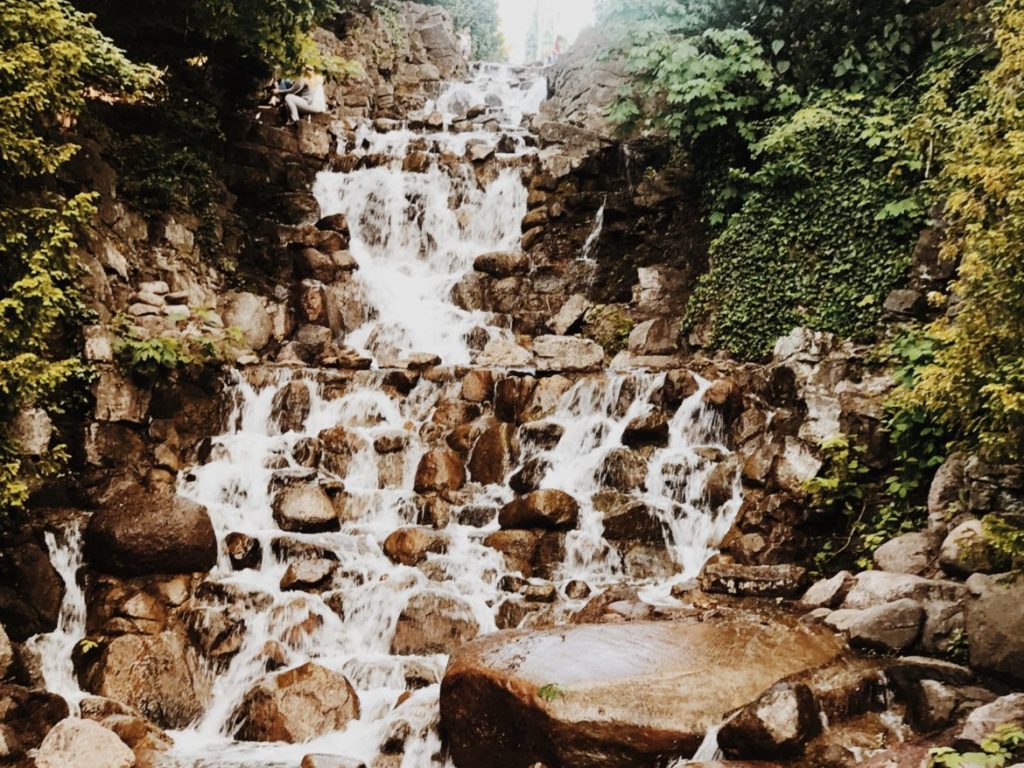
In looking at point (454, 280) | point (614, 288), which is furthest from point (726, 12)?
point (454, 280)

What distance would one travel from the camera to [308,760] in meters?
A: 6.25

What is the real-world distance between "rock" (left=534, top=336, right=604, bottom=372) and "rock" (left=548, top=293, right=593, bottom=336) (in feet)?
3.29

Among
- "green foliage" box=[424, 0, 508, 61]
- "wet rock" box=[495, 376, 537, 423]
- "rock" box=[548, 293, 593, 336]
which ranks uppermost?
"green foliage" box=[424, 0, 508, 61]

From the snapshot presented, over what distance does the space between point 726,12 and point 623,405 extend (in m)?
8.45

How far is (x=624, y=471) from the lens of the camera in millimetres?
10617

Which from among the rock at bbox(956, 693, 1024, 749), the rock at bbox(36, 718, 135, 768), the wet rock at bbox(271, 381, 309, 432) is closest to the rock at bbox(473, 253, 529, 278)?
the wet rock at bbox(271, 381, 309, 432)

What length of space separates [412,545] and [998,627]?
21.7 ft

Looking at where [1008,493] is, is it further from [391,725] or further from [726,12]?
[726,12]

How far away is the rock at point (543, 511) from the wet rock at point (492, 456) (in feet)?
3.23

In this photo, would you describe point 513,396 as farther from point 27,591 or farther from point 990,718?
point 990,718

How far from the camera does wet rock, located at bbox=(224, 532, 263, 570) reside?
938cm

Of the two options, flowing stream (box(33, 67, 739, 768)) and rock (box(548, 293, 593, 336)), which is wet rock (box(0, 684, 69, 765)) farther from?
rock (box(548, 293, 593, 336))

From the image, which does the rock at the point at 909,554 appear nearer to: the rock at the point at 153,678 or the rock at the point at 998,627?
the rock at the point at 998,627

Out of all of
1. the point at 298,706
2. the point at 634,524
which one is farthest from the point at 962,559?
the point at 298,706
